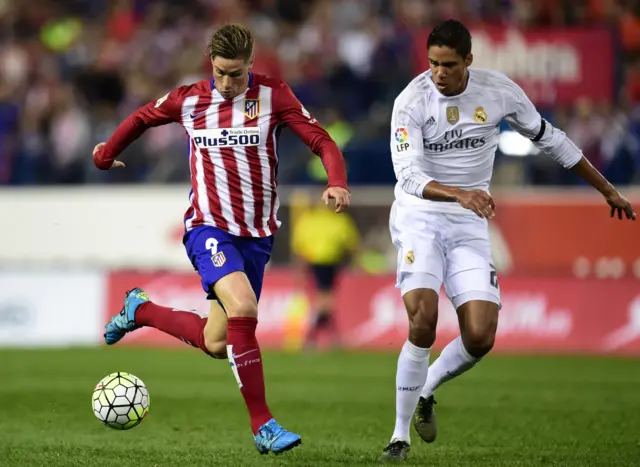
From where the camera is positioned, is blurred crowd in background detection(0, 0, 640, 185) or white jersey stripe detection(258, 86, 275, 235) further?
blurred crowd in background detection(0, 0, 640, 185)

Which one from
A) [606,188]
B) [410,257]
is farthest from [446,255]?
[606,188]

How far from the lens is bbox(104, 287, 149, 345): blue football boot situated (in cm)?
794

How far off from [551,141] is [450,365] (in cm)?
147

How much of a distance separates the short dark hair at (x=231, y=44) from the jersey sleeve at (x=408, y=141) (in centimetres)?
94

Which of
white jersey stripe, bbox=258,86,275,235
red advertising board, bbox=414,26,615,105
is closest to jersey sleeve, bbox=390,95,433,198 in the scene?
white jersey stripe, bbox=258,86,275,235

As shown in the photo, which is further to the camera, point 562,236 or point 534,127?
point 562,236

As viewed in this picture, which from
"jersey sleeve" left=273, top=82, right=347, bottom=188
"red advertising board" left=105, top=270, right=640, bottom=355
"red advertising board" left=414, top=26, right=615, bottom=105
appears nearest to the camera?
"jersey sleeve" left=273, top=82, right=347, bottom=188

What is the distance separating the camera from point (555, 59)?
15.7 metres

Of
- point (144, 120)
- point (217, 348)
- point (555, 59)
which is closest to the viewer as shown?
point (144, 120)

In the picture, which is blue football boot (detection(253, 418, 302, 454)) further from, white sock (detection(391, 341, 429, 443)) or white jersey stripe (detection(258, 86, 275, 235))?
white jersey stripe (detection(258, 86, 275, 235))

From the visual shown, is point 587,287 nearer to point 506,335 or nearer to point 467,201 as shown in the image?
point 506,335

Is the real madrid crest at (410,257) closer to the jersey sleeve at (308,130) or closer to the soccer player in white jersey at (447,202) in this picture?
the soccer player in white jersey at (447,202)

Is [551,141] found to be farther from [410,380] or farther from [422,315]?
[410,380]

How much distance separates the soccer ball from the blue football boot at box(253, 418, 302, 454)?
3.21ft
